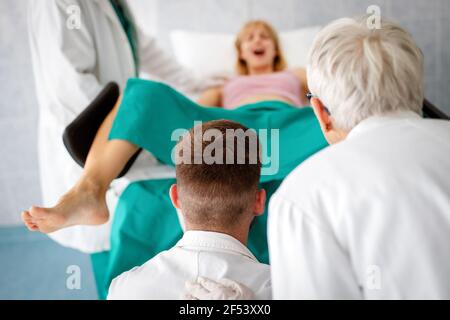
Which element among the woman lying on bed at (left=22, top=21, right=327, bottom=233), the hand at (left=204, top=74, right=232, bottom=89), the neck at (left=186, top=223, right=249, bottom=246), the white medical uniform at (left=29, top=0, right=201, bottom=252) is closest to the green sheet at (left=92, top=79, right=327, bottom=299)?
the woman lying on bed at (left=22, top=21, right=327, bottom=233)

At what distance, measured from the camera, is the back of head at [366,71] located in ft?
2.28

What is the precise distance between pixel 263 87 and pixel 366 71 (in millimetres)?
1494

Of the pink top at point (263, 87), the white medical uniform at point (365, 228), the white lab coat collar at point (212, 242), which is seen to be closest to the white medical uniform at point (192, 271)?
the white lab coat collar at point (212, 242)

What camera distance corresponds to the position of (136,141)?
131 cm

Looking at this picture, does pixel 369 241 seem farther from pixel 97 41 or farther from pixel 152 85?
pixel 97 41

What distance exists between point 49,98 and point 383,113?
1.20m

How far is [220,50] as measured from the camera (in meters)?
2.41

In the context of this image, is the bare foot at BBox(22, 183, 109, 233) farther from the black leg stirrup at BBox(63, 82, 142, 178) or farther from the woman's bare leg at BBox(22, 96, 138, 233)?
the black leg stirrup at BBox(63, 82, 142, 178)

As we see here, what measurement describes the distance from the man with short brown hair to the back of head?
0.17 metres

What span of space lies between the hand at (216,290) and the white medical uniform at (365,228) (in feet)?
0.20

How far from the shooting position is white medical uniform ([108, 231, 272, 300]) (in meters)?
0.72

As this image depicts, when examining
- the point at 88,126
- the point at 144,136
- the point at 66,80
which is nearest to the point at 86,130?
the point at 88,126

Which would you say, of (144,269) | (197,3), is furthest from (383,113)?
(197,3)

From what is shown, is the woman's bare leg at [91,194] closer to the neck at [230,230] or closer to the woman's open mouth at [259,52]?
the neck at [230,230]
